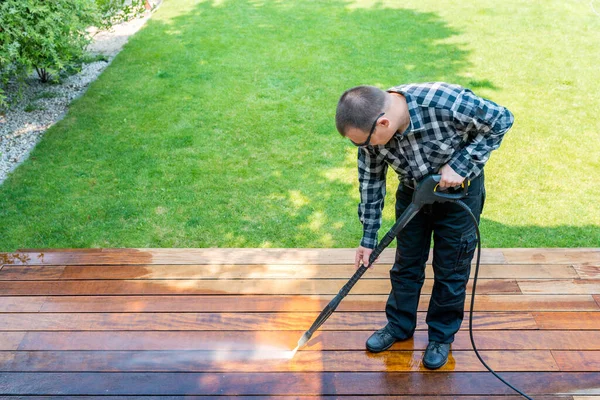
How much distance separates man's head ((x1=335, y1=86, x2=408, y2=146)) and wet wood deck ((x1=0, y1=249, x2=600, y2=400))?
1104 millimetres

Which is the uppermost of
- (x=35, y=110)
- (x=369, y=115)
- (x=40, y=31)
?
(x=369, y=115)

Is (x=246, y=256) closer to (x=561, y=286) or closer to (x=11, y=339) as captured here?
(x=11, y=339)

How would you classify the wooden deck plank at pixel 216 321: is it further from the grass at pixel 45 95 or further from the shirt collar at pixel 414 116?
the grass at pixel 45 95

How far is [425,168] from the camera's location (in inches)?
81.3

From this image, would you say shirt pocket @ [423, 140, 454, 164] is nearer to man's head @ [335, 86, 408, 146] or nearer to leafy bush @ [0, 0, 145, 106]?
man's head @ [335, 86, 408, 146]

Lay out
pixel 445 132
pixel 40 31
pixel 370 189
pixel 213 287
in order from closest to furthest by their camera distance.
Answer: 1. pixel 445 132
2. pixel 370 189
3. pixel 213 287
4. pixel 40 31

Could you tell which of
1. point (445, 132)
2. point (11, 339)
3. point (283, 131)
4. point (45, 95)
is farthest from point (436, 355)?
point (45, 95)

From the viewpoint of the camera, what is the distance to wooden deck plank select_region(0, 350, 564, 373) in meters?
2.42

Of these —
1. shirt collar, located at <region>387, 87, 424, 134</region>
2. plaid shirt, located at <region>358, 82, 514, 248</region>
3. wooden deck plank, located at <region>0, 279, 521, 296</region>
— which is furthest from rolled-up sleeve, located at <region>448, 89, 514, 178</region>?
wooden deck plank, located at <region>0, 279, 521, 296</region>

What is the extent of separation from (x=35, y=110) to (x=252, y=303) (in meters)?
4.21

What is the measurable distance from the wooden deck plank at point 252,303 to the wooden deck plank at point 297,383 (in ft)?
1.39

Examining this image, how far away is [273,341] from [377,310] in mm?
557

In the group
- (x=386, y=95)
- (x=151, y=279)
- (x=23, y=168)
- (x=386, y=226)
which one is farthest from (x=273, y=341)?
(x=23, y=168)

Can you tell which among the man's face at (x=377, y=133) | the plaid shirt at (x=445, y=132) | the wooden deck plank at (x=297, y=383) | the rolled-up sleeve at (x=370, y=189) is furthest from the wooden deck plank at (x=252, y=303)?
the man's face at (x=377, y=133)
